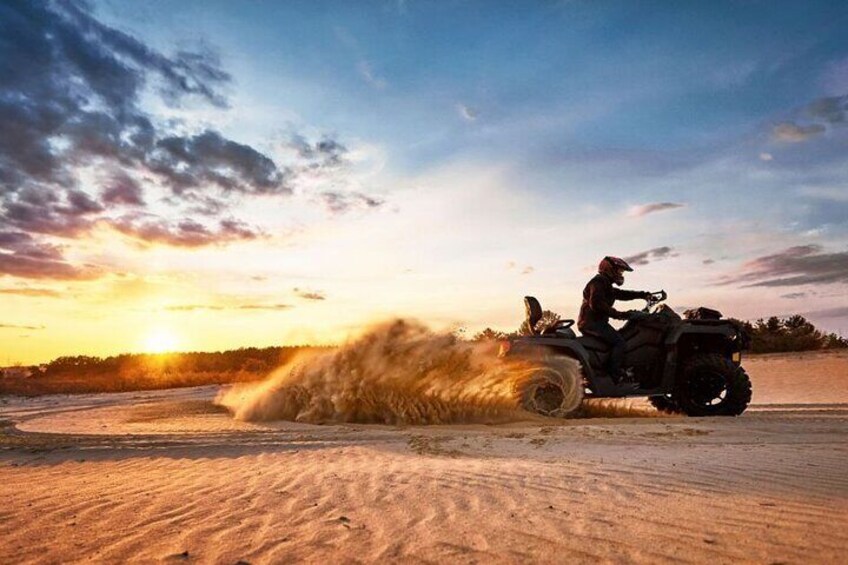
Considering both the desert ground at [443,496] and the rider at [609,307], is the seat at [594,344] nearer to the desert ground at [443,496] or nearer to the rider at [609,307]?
the rider at [609,307]

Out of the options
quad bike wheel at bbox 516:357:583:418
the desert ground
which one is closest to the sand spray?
quad bike wheel at bbox 516:357:583:418

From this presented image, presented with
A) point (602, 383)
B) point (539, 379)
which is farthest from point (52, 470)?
point (602, 383)

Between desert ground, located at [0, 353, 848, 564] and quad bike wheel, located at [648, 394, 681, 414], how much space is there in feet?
5.88

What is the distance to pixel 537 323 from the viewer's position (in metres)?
10.2

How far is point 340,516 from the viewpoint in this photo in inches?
145

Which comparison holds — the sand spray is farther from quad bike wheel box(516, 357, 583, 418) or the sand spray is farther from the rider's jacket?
the rider's jacket

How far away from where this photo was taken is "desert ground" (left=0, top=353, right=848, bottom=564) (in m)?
3.03

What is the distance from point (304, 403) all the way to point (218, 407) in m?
3.67

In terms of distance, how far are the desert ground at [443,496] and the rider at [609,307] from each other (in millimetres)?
1740

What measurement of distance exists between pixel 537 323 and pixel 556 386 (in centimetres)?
128

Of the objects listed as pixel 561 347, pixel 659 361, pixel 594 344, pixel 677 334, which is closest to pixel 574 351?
pixel 561 347

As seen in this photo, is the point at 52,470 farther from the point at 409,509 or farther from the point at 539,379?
Result: the point at 539,379

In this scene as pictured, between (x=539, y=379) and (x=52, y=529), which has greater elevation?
(x=539, y=379)

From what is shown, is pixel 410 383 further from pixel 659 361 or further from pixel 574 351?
pixel 659 361
